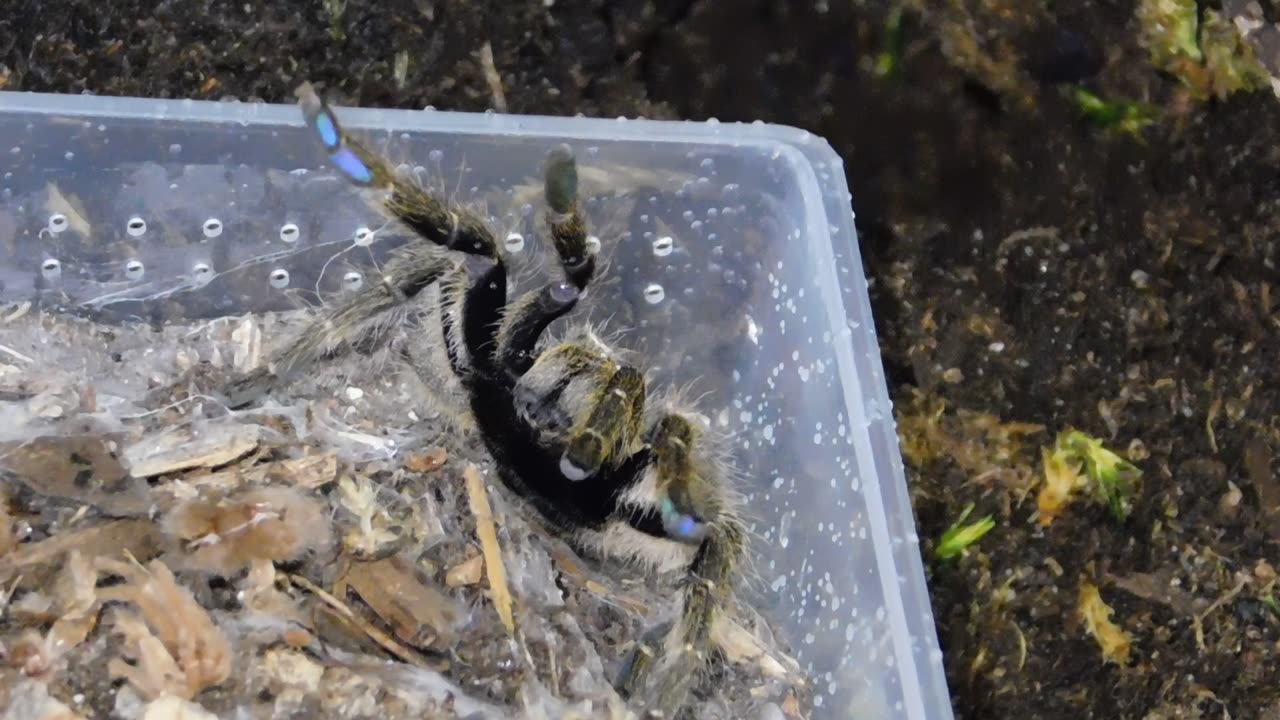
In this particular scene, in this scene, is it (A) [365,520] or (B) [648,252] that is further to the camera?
(B) [648,252]

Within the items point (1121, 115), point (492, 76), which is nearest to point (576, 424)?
point (492, 76)

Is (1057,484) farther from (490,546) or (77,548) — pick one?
(77,548)

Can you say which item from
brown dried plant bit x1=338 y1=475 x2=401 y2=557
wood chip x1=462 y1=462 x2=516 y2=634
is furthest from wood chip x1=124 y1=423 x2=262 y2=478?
wood chip x1=462 y1=462 x2=516 y2=634

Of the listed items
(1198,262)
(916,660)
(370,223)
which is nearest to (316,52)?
(370,223)

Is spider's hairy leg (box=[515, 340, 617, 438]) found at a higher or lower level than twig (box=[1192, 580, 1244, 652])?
higher

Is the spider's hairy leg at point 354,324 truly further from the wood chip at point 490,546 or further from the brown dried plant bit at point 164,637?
the brown dried plant bit at point 164,637

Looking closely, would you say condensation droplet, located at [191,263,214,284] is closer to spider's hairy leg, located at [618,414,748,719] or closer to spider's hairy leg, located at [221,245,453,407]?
spider's hairy leg, located at [221,245,453,407]
